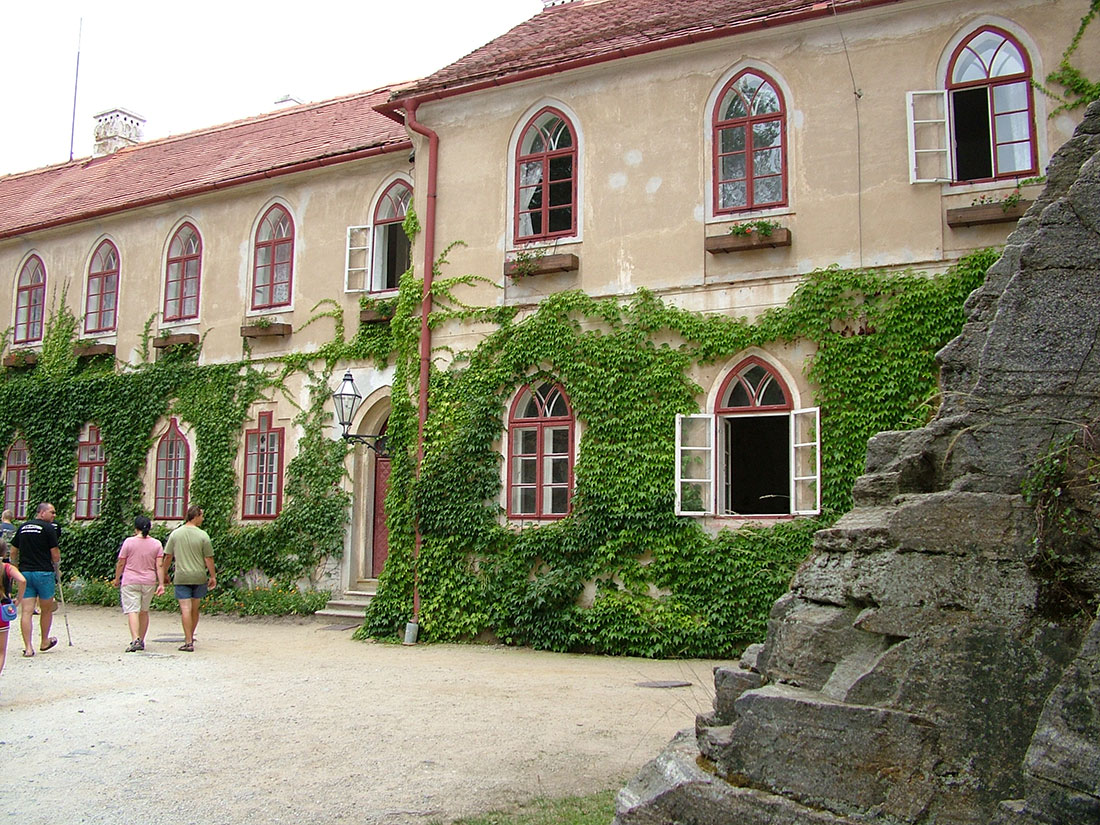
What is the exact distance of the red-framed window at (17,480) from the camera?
1986cm

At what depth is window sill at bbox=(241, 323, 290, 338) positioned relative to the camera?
16.5 meters

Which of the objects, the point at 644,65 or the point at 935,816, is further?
the point at 644,65

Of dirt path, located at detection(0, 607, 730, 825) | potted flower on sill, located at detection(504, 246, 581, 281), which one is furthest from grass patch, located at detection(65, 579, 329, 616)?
potted flower on sill, located at detection(504, 246, 581, 281)

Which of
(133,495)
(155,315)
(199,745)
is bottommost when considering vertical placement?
(199,745)

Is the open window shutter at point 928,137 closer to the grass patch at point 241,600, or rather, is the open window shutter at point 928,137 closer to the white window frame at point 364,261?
the white window frame at point 364,261

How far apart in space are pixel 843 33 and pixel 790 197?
1.92 metres

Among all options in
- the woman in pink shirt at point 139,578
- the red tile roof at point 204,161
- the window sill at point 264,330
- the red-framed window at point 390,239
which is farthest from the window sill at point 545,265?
the woman in pink shirt at point 139,578

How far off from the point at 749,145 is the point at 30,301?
14.8 meters

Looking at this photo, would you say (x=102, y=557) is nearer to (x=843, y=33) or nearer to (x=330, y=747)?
(x=330, y=747)

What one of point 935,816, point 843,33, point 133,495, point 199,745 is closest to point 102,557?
point 133,495

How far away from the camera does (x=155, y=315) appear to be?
60.2ft

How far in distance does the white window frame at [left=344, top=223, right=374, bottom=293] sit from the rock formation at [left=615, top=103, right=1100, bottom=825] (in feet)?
39.3

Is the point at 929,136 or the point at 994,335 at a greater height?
the point at 929,136

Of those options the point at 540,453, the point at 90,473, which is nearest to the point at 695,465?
the point at 540,453
